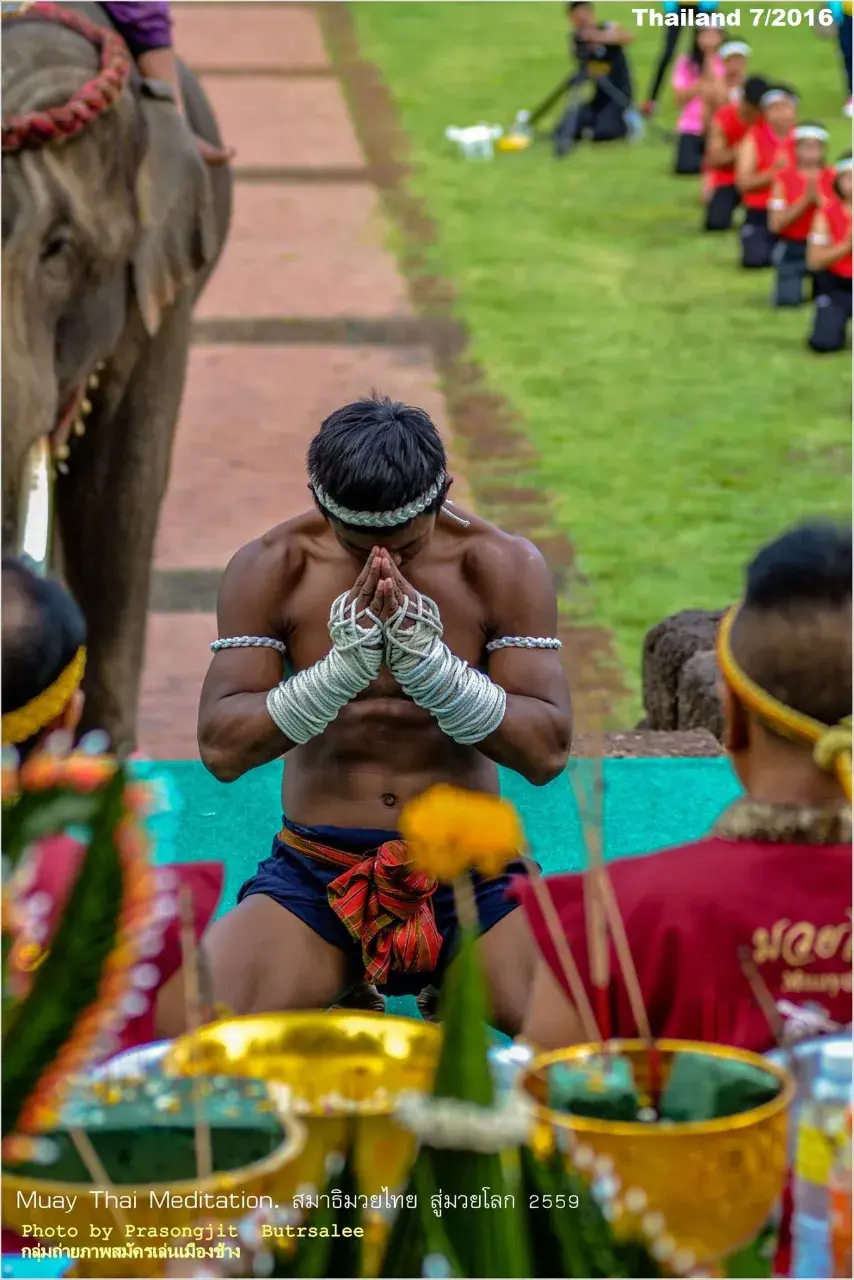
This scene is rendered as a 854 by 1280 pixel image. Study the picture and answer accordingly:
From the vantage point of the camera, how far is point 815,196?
9828 mm

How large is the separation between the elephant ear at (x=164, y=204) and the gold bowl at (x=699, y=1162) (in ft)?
10.4

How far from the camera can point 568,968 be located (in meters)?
1.94

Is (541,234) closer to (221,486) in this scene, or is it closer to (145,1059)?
(221,486)

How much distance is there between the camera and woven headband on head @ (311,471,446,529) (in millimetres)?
2820

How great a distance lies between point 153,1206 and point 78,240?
10.1ft

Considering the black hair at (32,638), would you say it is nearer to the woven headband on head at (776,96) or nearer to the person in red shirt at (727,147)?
the woven headband on head at (776,96)

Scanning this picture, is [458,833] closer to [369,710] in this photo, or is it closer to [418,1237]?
[418,1237]

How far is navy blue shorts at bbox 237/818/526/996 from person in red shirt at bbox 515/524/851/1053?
3.01 ft

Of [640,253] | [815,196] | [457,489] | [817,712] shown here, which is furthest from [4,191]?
[640,253]

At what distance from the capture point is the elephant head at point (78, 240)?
13.9 feet

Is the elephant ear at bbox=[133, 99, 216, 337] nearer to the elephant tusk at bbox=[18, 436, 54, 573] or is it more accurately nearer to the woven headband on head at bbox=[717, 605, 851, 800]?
the elephant tusk at bbox=[18, 436, 54, 573]

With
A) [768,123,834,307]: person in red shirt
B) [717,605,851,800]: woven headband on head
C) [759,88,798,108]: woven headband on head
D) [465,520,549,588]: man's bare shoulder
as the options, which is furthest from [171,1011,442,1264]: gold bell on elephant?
[759,88,798,108]: woven headband on head

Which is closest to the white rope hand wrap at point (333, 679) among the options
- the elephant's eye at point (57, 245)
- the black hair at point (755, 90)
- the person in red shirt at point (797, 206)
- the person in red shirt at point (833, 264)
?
the elephant's eye at point (57, 245)

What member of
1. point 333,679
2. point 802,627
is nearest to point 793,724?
point 802,627
